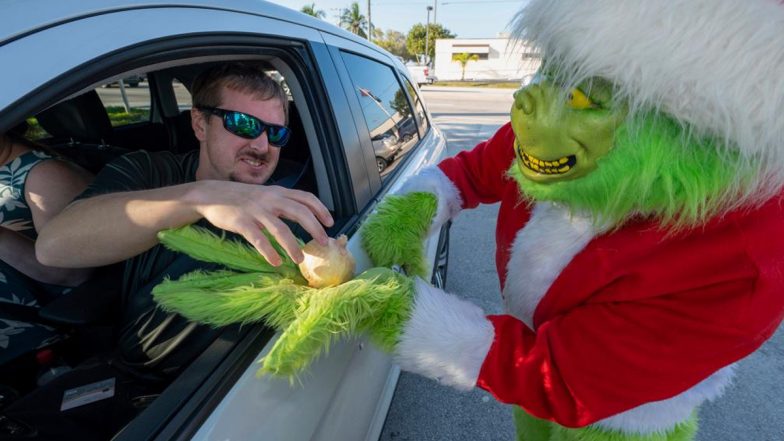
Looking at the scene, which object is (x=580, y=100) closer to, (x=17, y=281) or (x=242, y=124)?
(x=242, y=124)

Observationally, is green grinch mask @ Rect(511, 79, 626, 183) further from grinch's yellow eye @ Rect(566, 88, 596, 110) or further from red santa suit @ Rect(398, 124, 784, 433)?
red santa suit @ Rect(398, 124, 784, 433)

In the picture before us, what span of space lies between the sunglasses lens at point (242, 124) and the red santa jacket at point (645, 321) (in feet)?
3.70

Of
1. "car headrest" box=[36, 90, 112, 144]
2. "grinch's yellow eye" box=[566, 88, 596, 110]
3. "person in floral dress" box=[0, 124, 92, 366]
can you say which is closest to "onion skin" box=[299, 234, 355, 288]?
"grinch's yellow eye" box=[566, 88, 596, 110]

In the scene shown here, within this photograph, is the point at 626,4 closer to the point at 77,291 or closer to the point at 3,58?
the point at 3,58

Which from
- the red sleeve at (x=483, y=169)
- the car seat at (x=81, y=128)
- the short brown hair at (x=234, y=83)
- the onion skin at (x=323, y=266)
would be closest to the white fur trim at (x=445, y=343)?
the onion skin at (x=323, y=266)

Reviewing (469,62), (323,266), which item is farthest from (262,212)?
(469,62)

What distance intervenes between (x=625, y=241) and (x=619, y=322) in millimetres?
177

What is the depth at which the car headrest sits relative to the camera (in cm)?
233

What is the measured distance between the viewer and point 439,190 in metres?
1.54

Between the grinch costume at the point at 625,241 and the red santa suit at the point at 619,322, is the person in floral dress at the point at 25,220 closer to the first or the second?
the grinch costume at the point at 625,241

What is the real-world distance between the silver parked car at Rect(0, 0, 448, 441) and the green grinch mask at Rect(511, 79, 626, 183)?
70 cm

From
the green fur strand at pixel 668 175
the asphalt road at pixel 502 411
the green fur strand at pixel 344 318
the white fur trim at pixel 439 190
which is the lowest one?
the asphalt road at pixel 502 411

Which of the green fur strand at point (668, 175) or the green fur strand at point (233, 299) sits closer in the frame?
the green fur strand at point (668, 175)

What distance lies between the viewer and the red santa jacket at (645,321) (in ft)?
2.55
